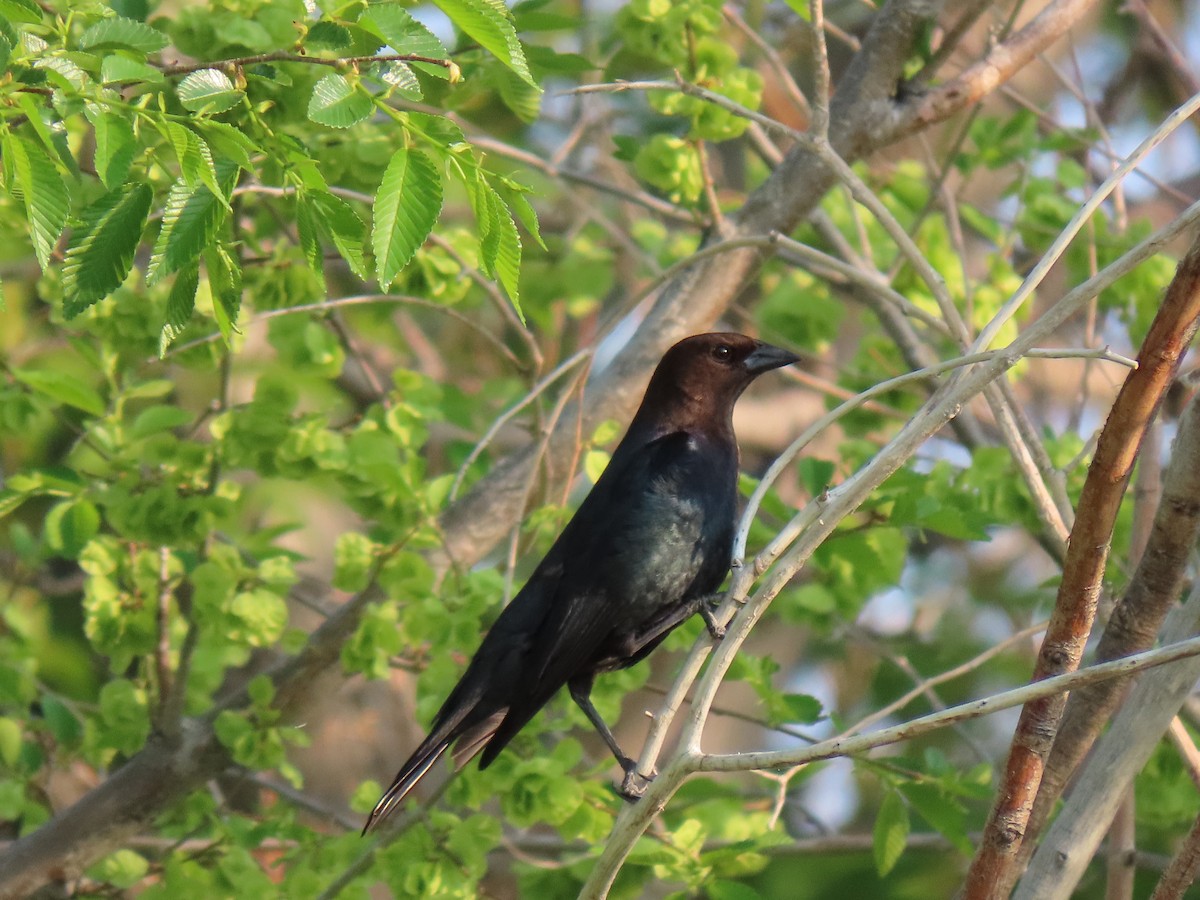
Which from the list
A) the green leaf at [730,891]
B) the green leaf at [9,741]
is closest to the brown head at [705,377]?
the green leaf at [730,891]

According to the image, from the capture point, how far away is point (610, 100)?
7.71 m

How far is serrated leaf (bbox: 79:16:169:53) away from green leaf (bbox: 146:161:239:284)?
8.6 inches

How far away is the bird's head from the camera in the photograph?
408cm

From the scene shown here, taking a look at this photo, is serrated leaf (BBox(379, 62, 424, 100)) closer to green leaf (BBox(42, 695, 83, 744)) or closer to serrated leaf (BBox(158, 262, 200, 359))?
serrated leaf (BBox(158, 262, 200, 359))

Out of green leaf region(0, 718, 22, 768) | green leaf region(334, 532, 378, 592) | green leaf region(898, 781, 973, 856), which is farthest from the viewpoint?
green leaf region(0, 718, 22, 768)

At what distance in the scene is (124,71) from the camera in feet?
6.97

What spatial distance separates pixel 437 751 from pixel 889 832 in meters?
1.14

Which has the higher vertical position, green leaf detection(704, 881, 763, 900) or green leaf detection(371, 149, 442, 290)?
green leaf detection(371, 149, 442, 290)

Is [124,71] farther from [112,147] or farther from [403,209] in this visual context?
[403,209]

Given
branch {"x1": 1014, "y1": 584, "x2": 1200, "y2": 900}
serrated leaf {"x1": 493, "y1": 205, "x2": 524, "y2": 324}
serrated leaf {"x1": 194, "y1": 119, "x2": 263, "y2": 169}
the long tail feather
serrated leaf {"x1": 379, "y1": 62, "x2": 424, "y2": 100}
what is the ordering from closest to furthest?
1. serrated leaf {"x1": 194, "y1": 119, "x2": 263, "y2": 169}
2. serrated leaf {"x1": 379, "y1": 62, "x2": 424, "y2": 100}
3. serrated leaf {"x1": 493, "y1": 205, "x2": 524, "y2": 324}
4. branch {"x1": 1014, "y1": 584, "x2": 1200, "y2": 900}
5. the long tail feather

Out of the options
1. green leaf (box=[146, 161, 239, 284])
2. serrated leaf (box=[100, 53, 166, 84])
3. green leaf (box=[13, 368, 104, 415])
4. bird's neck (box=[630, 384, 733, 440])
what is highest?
serrated leaf (box=[100, 53, 166, 84])

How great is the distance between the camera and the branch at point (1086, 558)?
2.13 m

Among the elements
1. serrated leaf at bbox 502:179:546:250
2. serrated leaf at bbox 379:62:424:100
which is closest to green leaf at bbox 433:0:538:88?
serrated leaf at bbox 379:62:424:100

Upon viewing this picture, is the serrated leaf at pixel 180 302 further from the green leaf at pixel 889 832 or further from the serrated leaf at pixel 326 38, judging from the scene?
the green leaf at pixel 889 832
